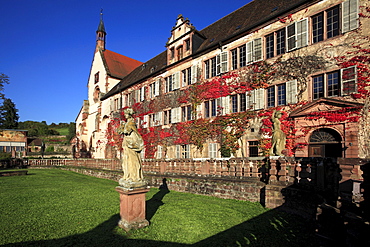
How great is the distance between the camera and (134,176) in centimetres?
605

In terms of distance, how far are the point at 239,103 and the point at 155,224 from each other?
11592 mm

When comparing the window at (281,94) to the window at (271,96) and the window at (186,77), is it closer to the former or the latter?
the window at (271,96)

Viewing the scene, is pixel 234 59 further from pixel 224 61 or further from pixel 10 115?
pixel 10 115

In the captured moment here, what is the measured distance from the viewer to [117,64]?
37656mm

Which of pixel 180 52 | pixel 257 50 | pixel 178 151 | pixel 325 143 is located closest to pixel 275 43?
pixel 257 50

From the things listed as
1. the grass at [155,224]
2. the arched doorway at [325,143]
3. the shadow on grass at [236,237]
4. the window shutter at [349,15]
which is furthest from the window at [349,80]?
the shadow on grass at [236,237]

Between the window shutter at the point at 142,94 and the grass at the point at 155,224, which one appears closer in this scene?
the grass at the point at 155,224

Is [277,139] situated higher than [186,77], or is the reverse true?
[186,77]

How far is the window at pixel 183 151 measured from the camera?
63.5 ft

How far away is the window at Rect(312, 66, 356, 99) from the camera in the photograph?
1070 centimetres

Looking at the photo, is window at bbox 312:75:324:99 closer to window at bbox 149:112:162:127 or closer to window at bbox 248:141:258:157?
window at bbox 248:141:258:157

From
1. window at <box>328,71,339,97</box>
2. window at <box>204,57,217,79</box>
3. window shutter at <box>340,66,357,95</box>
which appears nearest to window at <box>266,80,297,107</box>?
window at <box>328,71,339,97</box>

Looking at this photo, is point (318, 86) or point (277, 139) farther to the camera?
point (318, 86)

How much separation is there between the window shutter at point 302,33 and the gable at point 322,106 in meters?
3.58
